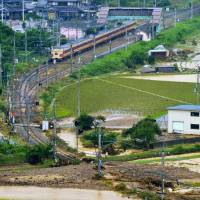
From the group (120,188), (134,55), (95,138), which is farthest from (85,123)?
(134,55)

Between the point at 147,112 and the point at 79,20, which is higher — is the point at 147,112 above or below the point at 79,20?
below

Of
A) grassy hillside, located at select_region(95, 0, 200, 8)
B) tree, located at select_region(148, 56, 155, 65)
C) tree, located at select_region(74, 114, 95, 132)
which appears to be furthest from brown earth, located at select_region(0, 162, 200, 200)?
grassy hillside, located at select_region(95, 0, 200, 8)

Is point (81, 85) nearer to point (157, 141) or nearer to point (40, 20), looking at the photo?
point (157, 141)

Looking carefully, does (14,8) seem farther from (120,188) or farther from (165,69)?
(120,188)

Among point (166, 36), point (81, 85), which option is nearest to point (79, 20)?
point (166, 36)

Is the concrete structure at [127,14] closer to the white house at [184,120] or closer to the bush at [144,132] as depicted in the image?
the white house at [184,120]

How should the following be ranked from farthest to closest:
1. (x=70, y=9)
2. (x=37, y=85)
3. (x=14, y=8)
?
(x=70, y=9) → (x=14, y=8) → (x=37, y=85)

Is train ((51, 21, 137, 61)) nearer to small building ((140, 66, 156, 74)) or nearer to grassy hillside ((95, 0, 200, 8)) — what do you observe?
small building ((140, 66, 156, 74))
